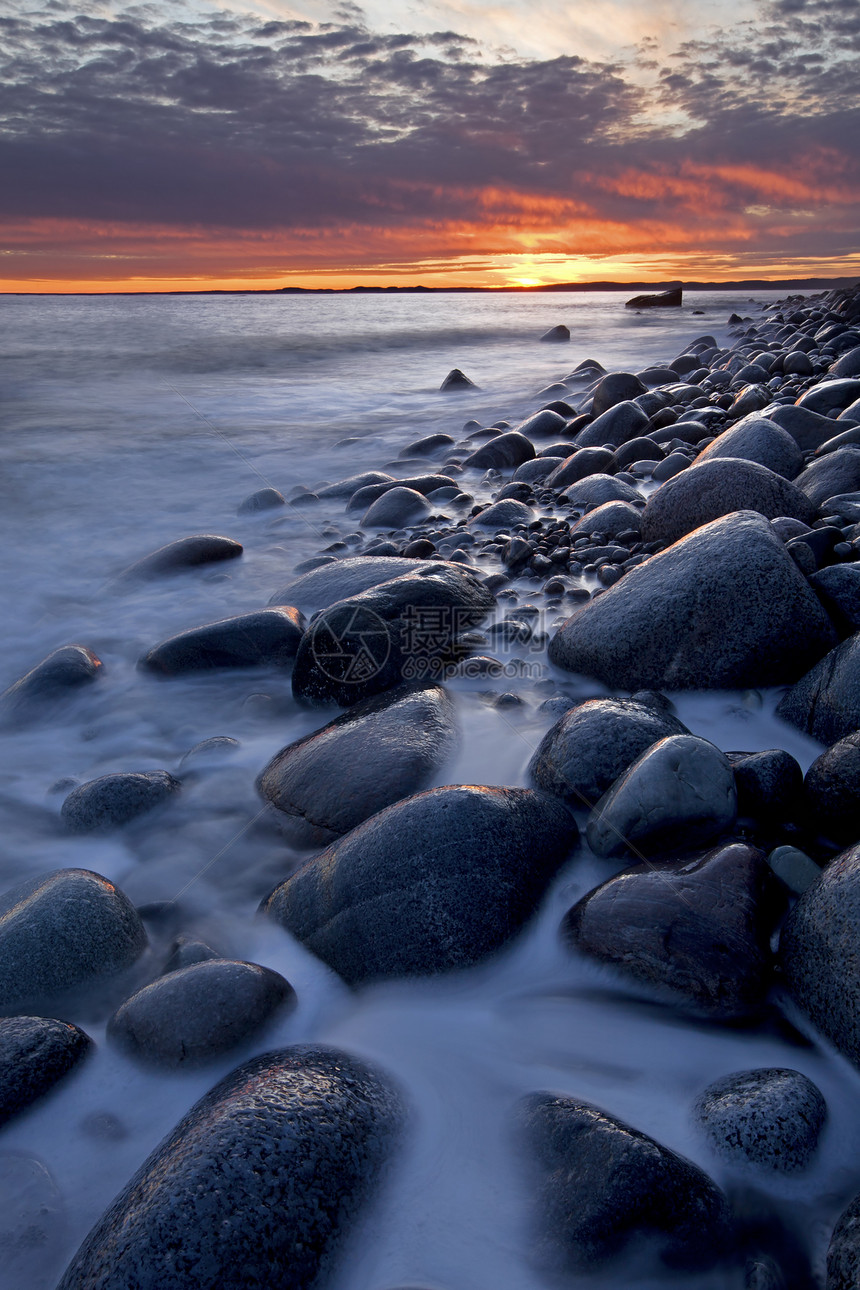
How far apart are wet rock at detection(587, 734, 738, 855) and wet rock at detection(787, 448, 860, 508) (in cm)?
242

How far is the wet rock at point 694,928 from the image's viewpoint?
1.76 metres

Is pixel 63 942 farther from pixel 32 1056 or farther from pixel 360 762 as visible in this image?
pixel 360 762

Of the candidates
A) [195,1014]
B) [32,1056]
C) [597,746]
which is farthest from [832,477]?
[32,1056]

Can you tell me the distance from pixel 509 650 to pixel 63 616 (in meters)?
3.04

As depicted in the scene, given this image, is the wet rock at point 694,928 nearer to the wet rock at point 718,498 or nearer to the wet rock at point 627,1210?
the wet rock at point 627,1210

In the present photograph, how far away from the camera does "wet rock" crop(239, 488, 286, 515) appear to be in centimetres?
674

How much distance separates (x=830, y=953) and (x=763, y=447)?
12.0ft

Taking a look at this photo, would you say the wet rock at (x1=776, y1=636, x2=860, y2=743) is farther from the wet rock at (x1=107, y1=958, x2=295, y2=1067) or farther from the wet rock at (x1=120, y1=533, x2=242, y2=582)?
the wet rock at (x1=120, y1=533, x2=242, y2=582)

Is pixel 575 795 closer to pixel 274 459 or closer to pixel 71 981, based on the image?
pixel 71 981

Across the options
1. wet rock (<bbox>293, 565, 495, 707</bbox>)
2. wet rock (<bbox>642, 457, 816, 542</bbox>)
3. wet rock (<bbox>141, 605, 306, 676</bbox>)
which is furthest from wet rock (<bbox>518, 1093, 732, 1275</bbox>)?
wet rock (<bbox>642, 457, 816, 542</bbox>)

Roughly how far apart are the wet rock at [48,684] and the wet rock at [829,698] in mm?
3262

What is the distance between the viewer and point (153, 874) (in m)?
2.56

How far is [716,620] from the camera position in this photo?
2.90 metres

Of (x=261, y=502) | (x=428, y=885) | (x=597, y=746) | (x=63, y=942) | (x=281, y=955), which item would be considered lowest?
(x=281, y=955)
